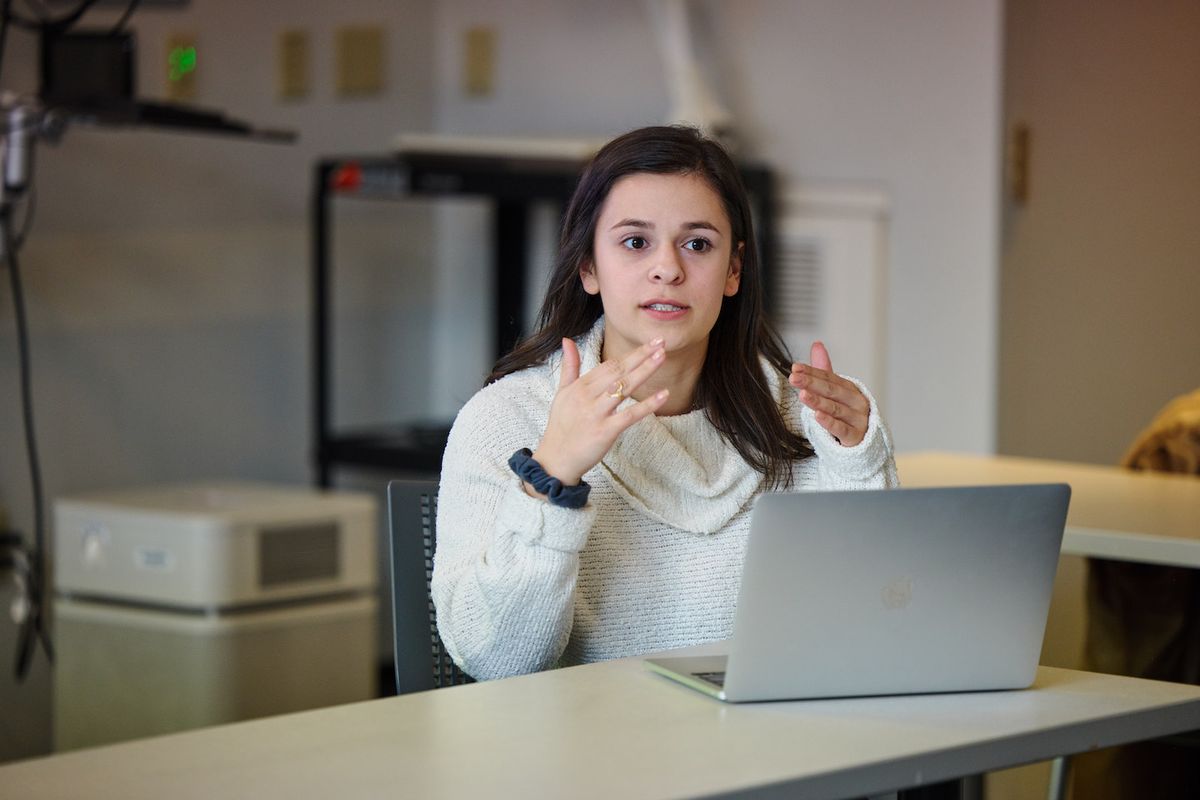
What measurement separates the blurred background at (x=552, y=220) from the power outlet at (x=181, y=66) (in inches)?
0.5

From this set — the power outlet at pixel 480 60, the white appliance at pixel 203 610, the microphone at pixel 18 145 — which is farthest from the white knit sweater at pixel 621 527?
the power outlet at pixel 480 60

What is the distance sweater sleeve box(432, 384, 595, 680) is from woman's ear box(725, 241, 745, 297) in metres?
0.27

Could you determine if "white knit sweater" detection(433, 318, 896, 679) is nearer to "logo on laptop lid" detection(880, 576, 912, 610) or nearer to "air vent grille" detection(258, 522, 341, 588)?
"logo on laptop lid" detection(880, 576, 912, 610)

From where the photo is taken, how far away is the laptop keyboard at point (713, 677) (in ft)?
3.93

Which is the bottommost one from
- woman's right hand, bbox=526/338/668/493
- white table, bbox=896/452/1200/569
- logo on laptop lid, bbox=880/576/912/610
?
white table, bbox=896/452/1200/569

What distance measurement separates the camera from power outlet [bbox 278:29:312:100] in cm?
357

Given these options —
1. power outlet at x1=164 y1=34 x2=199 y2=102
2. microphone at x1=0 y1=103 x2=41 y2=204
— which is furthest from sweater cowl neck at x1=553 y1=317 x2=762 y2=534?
power outlet at x1=164 y1=34 x2=199 y2=102

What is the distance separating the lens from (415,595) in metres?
1.54

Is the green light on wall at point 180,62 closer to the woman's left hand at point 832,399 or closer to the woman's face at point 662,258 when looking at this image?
the woman's face at point 662,258

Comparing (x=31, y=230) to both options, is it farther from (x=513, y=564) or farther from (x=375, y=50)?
(x=513, y=564)

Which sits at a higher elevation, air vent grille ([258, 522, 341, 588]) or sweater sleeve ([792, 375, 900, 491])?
sweater sleeve ([792, 375, 900, 491])

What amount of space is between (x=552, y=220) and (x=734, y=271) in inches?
86.5

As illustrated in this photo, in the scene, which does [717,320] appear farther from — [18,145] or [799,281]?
[799,281]

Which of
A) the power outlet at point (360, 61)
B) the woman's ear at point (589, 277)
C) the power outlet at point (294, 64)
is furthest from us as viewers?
the power outlet at point (360, 61)
